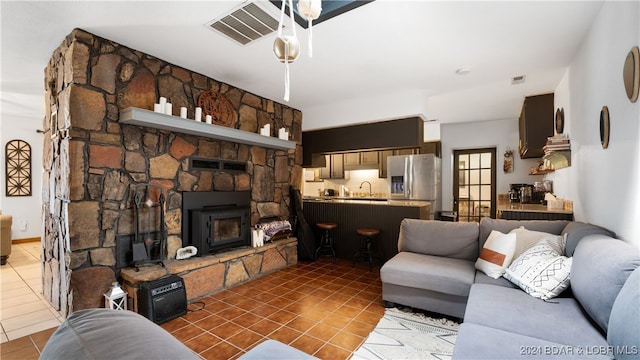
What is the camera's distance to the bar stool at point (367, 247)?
4129 mm

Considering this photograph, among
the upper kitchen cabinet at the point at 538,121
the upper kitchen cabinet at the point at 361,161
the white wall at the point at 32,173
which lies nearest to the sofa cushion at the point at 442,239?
the upper kitchen cabinet at the point at 538,121

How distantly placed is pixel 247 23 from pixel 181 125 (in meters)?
1.25

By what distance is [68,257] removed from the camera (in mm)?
2471

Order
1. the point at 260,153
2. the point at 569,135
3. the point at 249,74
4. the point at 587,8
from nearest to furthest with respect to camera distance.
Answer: the point at 587,8 → the point at 569,135 → the point at 249,74 → the point at 260,153

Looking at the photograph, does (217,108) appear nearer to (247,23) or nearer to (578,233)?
(247,23)

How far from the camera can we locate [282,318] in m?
2.67

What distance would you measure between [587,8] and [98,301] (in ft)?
15.6

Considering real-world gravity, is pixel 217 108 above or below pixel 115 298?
above

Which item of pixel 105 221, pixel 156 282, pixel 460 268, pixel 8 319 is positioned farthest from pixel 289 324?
pixel 8 319

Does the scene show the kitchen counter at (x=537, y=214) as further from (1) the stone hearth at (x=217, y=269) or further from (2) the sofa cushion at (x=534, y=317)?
(1) the stone hearth at (x=217, y=269)

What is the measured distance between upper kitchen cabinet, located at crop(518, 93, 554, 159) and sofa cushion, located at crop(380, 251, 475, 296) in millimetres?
2377

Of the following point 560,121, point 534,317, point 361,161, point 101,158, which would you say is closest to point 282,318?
point 534,317

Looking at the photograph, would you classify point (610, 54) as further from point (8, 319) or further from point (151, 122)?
point (8, 319)

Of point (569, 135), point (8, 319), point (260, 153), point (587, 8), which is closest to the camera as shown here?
point (587, 8)
